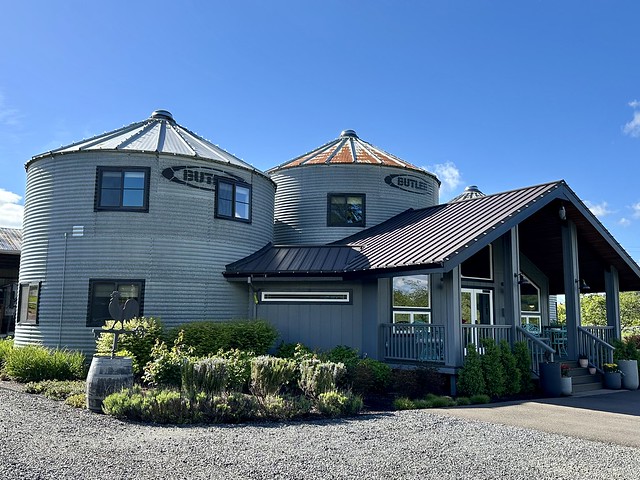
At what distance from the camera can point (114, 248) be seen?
15711mm

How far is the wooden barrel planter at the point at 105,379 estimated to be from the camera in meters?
9.98

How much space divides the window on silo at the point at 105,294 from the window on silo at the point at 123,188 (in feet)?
6.74

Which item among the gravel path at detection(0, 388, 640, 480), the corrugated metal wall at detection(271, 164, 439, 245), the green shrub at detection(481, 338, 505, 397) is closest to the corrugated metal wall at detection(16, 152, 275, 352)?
the corrugated metal wall at detection(271, 164, 439, 245)

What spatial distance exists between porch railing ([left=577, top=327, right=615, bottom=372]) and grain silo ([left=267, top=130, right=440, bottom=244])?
770cm

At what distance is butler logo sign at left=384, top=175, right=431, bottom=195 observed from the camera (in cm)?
2134

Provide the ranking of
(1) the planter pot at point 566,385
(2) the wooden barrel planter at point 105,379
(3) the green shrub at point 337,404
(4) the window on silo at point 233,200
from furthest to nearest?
(4) the window on silo at point 233,200
(1) the planter pot at point 566,385
(2) the wooden barrel planter at point 105,379
(3) the green shrub at point 337,404

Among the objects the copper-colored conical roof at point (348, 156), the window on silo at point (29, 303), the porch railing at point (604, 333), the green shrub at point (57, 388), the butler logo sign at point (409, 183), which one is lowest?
the green shrub at point (57, 388)

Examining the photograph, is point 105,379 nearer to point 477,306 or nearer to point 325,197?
point 477,306

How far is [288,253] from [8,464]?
11.2 metres

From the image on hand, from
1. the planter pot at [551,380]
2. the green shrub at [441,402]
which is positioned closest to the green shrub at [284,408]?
the green shrub at [441,402]

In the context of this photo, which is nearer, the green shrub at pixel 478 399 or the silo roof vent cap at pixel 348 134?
the green shrub at pixel 478 399

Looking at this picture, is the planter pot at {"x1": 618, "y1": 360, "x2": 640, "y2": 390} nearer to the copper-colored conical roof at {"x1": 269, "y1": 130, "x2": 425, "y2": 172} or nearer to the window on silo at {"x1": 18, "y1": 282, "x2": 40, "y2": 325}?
the copper-colored conical roof at {"x1": 269, "y1": 130, "x2": 425, "y2": 172}

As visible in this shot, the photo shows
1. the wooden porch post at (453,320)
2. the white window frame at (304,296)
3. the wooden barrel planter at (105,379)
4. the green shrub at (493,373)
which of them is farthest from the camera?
the white window frame at (304,296)

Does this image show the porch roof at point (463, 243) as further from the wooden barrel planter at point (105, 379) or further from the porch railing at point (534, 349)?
the wooden barrel planter at point (105, 379)
